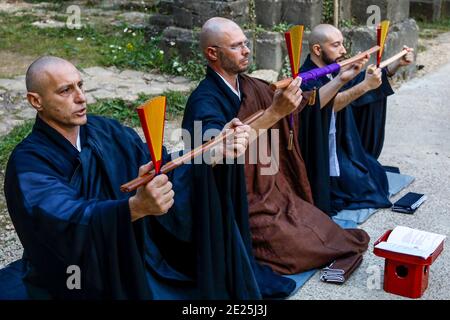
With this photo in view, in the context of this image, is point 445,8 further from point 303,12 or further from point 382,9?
point 303,12

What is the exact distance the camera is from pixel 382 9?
8062 millimetres

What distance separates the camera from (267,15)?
8117mm

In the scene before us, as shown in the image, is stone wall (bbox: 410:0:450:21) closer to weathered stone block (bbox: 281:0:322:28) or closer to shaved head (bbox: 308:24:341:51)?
weathered stone block (bbox: 281:0:322:28)

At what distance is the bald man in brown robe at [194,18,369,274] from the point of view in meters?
4.23

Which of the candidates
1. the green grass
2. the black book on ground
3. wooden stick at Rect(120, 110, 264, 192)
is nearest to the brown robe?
the black book on ground

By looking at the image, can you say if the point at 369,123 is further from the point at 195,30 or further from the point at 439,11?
the point at 439,11

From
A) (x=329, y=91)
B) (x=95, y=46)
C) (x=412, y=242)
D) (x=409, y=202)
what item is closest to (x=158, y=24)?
(x=95, y=46)

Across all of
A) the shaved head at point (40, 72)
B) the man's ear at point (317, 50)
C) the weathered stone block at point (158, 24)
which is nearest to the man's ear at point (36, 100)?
the shaved head at point (40, 72)

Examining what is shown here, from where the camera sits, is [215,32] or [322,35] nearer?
[215,32]

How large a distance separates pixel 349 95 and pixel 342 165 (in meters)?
0.56

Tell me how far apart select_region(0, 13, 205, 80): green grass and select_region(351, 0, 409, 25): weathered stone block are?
1.88m

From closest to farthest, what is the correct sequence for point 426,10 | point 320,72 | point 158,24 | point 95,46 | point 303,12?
point 320,72, point 303,12, point 158,24, point 95,46, point 426,10

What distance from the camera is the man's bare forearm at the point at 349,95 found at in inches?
198

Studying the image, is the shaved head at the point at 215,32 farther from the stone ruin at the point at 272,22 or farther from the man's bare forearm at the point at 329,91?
the stone ruin at the point at 272,22
